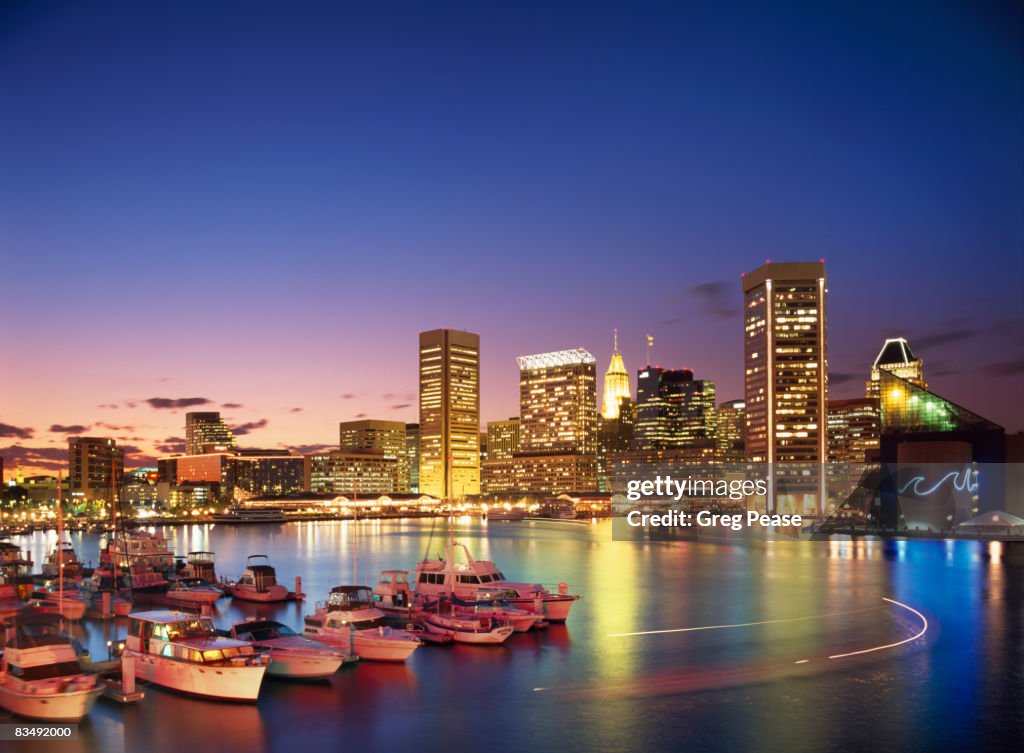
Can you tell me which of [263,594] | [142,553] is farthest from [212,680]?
[142,553]

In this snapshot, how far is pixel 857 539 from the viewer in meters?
136

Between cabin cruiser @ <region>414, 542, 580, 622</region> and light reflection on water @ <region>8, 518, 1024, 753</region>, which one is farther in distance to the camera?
cabin cruiser @ <region>414, 542, 580, 622</region>

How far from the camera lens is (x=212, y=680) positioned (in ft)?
95.9

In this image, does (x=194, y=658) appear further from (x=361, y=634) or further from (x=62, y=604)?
(x=62, y=604)

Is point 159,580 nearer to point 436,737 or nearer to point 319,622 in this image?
point 319,622

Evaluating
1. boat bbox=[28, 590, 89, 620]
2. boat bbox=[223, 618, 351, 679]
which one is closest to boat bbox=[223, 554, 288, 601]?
boat bbox=[28, 590, 89, 620]

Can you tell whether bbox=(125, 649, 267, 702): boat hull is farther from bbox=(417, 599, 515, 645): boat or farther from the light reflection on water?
bbox=(417, 599, 515, 645): boat

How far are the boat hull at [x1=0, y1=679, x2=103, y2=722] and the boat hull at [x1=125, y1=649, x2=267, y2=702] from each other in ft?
10.7

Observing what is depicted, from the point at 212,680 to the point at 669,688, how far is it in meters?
15.3

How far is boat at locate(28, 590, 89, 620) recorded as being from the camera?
4678 cm

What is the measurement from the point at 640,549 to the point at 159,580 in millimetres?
71979

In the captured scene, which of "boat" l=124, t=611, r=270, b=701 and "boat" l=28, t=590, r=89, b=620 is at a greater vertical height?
"boat" l=124, t=611, r=270, b=701

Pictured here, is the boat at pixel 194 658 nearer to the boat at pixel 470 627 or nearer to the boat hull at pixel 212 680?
the boat hull at pixel 212 680

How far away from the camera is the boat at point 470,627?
4006 centimetres
